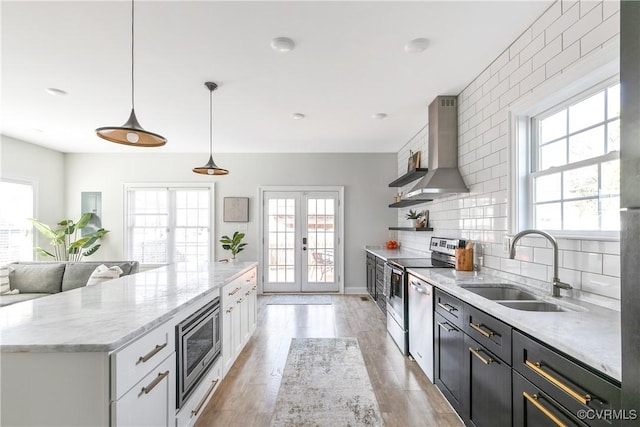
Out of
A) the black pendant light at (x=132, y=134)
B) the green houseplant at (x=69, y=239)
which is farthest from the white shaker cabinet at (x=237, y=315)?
the green houseplant at (x=69, y=239)

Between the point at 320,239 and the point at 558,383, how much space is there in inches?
194

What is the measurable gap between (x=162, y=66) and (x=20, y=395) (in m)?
2.56

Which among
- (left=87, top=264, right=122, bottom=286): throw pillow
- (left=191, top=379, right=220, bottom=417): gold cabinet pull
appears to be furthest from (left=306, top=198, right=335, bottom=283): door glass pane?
(left=191, top=379, right=220, bottom=417): gold cabinet pull

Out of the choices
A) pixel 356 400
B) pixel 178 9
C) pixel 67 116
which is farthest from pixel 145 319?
pixel 67 116

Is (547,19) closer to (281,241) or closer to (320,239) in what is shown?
(320,239)

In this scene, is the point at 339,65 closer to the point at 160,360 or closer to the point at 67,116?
the point at 160,360

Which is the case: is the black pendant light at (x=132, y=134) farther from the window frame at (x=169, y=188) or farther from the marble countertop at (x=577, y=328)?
the window frame at (x=169, y=188)

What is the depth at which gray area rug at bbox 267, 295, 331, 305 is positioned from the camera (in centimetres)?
→ 522

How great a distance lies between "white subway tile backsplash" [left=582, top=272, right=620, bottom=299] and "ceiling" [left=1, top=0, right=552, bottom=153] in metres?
1.73

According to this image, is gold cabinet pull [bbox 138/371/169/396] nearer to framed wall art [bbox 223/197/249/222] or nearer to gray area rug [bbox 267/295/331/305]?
gray area rug [bbox 267/295/331/305]

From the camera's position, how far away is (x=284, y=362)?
118 inches

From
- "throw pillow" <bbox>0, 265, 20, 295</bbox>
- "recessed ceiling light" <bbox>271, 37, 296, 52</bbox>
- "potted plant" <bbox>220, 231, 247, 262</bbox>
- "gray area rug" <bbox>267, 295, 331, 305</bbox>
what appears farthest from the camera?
"potted plant" <bbox>220, 231, 247, 262</bbox>

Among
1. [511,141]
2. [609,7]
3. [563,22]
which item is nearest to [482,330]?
[511,141]

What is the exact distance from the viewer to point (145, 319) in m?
1.46
